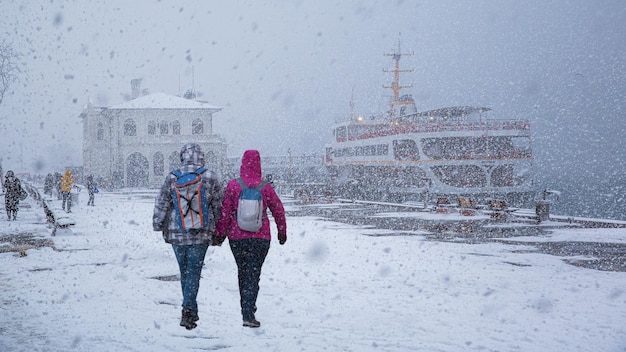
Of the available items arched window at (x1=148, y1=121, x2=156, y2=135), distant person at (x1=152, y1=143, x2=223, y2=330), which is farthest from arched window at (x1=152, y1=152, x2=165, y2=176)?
distant person at (x1=152, y1=143, x2=223, y2=330)

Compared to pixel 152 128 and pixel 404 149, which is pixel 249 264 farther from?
pixel 152 128

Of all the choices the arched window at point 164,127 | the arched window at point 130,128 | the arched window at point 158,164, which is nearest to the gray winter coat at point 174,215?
the arched window at point 158,164

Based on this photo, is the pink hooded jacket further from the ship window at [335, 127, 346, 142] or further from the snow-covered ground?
the ship window at [335, 127, 346, 142]

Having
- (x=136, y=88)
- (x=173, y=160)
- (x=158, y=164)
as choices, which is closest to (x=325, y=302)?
(x=173, y=160)

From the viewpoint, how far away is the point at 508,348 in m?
4.72

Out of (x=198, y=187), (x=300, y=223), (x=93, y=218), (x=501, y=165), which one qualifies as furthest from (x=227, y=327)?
(x=501, y=165)

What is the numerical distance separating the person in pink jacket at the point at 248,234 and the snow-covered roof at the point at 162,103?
51.8 metres

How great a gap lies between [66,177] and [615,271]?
18.2 metres

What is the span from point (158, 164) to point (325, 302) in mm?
50144

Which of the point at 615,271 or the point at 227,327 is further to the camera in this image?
the point at 615,271

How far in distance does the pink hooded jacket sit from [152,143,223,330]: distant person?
0.08m

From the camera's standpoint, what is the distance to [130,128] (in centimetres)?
5531

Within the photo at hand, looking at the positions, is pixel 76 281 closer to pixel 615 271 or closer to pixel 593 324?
pixel 593 324

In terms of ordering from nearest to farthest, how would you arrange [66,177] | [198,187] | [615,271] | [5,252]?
[198,187] < [615,271] < [5,252] < [66,177]
